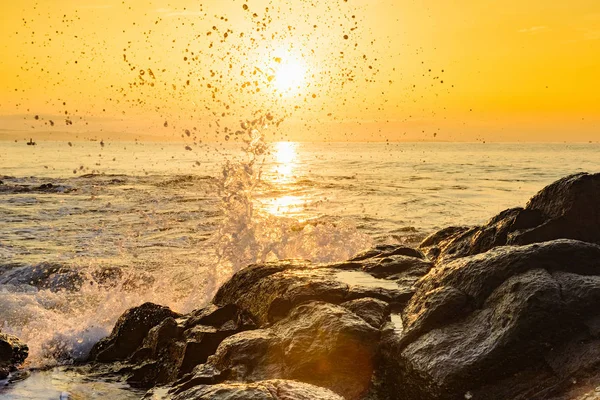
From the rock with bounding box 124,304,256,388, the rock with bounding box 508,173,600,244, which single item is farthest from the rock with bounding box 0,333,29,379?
the rock with bounding box 508,173,600,244

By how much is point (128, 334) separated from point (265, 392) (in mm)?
4703

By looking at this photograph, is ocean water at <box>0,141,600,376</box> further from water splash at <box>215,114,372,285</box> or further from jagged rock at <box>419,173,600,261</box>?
jagged rock at <box>419,173,600,261</box>

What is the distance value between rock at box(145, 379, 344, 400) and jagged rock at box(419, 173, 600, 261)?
3.37m

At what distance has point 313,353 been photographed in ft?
17.0

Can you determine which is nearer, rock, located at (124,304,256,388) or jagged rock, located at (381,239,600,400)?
jagged rock, located at (381,239,600,400)

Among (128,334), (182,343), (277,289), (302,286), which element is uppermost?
(302,286)

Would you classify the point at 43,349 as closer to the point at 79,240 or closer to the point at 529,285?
the point at 529,285

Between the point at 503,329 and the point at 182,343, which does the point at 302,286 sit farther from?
the point at 503,329

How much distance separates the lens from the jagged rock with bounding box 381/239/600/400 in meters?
4.26

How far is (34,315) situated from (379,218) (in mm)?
13528

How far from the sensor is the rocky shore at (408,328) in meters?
4.29

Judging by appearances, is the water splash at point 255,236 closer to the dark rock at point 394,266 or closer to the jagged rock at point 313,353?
the dark rock at point 394,266

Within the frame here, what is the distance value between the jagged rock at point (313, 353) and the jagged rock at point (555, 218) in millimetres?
2096

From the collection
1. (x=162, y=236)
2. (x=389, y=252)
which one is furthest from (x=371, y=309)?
(x=162, y=236)
